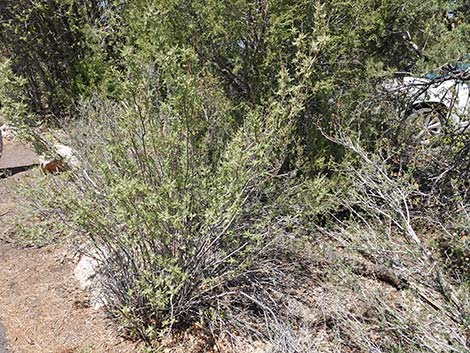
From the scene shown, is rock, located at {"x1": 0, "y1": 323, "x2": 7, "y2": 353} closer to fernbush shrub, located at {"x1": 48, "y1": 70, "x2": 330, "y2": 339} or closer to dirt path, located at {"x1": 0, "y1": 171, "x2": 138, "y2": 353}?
dirt path, located at {"x1": 0, "y1": 171, "x2": 138, "y2": 353}

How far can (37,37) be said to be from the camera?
8.34 m

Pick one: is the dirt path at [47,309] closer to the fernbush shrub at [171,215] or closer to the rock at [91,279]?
the rock at [91,279]

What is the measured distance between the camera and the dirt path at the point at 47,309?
2.84 metres

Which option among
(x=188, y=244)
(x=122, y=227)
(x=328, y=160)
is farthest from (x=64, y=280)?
(x=328, y=160)

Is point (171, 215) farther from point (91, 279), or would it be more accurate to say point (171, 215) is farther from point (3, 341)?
point (3, 341)

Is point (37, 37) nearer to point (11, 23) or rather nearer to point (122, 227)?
point (11, 23)

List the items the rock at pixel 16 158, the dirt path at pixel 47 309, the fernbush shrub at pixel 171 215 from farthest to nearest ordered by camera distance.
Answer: the rock at pixel 16 158 < the dirt path at pixel 47 309 < the fernbush shrub at pixel 171 215

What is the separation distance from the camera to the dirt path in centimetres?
284

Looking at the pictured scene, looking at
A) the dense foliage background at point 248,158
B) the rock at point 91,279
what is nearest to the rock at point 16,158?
the dense foliage background at point 248,158

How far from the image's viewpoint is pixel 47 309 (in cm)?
316

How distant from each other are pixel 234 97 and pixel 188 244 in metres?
1.83

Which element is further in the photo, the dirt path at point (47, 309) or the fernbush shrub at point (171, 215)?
the dirt path at point (47, 309)

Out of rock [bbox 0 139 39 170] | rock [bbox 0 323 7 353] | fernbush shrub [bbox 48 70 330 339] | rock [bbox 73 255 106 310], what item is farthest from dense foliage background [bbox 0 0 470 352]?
rock [bbox 0 139 39 170]

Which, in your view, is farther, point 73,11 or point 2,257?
point 73,11
